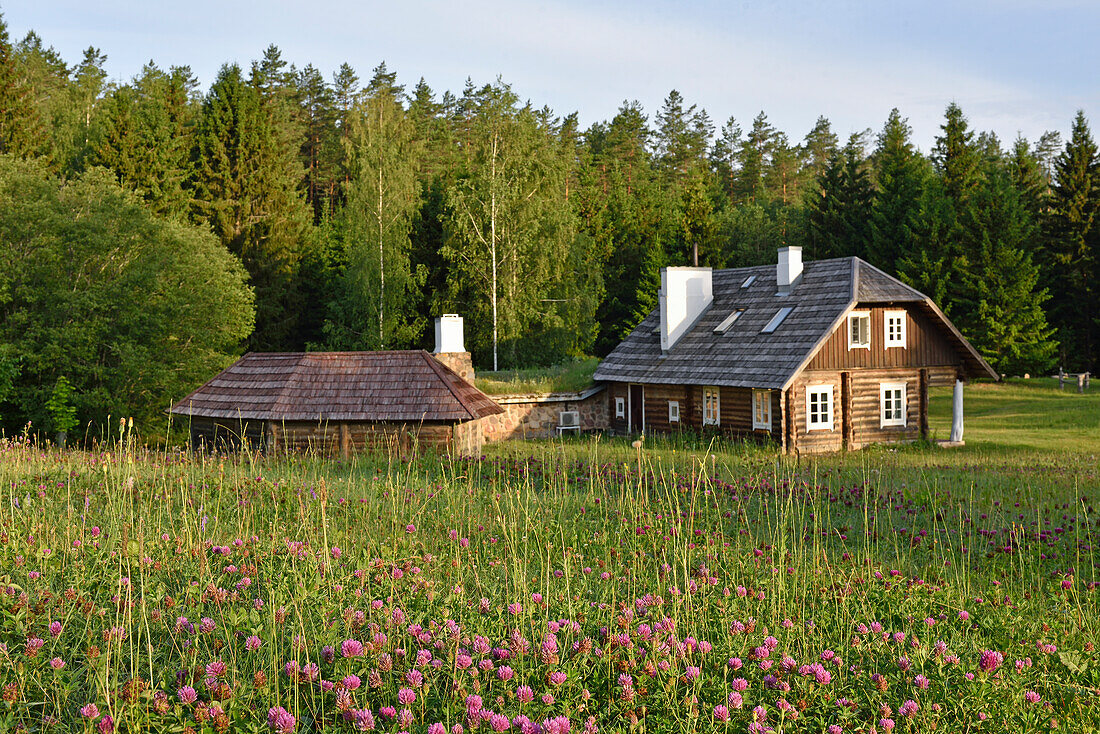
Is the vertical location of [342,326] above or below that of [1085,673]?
above

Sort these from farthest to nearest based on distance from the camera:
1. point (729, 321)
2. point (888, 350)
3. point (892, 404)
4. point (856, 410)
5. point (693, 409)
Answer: point (729, 321) < point (693, 409) < point (892, 404) < point (888, 350) < point (856, 410)

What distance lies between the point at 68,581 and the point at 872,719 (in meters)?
4.66

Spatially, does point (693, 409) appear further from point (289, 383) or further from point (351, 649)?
point (351, 649)

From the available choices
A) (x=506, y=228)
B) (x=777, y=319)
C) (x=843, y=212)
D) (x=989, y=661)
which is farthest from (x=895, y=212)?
(x=989, y=661)

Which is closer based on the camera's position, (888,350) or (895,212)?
(888,350)

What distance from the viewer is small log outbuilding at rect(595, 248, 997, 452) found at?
2475 cm

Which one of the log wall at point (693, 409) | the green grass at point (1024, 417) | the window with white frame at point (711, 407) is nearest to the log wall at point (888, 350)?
the log wall at point (693, 409)

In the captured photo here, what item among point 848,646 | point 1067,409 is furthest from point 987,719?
point 1067,409

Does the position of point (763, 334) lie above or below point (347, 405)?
above

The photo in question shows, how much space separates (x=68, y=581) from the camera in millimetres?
5344

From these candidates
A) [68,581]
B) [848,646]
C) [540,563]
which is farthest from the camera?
[540,563]

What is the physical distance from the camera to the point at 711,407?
88.2ft

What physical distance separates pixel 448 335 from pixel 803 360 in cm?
971

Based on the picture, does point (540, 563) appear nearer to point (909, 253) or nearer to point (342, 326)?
point (342, 326)
